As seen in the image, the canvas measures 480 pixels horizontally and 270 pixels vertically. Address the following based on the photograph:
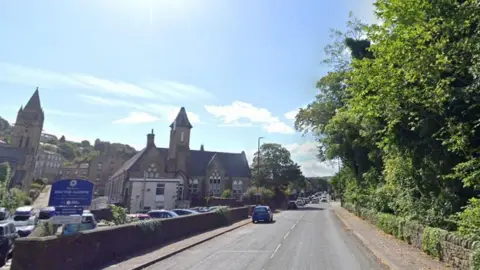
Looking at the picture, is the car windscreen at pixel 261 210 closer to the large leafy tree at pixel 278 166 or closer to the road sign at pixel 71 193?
the road sign at pixel 71 193

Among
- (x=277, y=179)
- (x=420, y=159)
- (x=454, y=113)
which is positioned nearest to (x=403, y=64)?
(x=454, y=113)

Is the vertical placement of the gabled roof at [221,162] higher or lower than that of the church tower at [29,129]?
lower

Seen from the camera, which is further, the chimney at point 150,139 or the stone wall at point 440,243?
the chimney at point 150,139

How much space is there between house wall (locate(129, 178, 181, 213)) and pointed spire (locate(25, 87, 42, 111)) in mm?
37191

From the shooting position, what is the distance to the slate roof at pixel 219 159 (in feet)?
250

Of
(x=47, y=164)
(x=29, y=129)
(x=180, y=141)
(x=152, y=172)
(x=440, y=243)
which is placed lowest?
(x=440, y=243)

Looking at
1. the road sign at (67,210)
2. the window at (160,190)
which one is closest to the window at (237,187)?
the window at (160,190)

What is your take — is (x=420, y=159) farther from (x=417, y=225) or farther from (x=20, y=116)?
(x=20, y=116)

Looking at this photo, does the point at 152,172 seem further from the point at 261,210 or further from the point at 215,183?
the point at 261,210

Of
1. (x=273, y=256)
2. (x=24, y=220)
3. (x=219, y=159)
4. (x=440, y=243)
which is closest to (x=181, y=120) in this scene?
(x=219, y=159)

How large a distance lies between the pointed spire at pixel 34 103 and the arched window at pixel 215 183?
140ft

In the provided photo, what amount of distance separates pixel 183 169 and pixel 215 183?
9059 millimetres

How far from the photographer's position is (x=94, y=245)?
10.1 meters

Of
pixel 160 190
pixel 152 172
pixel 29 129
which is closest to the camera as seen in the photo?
pixel 160 190
